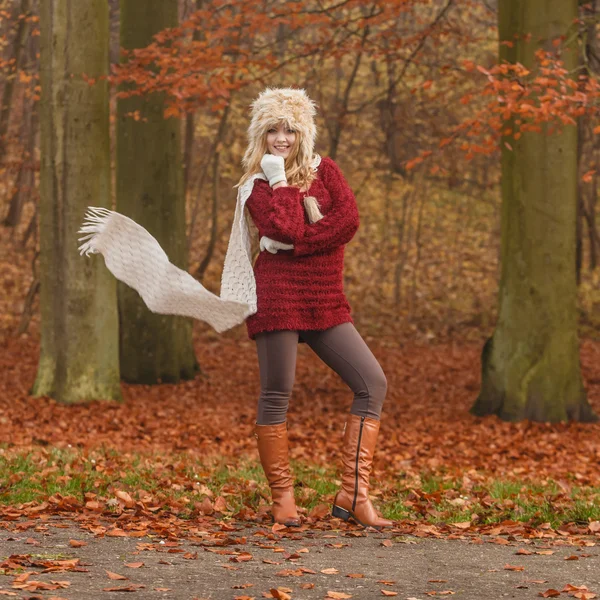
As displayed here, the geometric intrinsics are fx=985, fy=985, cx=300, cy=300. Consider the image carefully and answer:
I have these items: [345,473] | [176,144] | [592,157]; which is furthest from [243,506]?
[592,157]

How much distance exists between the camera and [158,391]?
13062 millimetres

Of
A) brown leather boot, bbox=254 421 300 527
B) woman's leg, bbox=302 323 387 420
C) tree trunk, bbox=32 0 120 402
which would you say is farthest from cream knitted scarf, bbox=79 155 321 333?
tree trunk, bbox=32 0 120 402

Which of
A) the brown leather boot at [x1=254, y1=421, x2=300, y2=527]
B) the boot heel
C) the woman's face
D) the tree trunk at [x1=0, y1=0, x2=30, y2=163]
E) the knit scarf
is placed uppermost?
the tree trunk at [x1=0, y1=0, x2=30, y2=163]

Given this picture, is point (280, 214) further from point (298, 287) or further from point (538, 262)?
point (538, 262)

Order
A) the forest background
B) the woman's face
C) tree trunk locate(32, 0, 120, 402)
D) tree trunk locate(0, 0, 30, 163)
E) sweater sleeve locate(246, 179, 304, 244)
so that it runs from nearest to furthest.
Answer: sweater sleeve locate(246, 179, 304, 244) < the woman's face < the forest background < tree trunk locate(32, 0, 120, 402) < tree trunk locate(0, 0, 30, 163)

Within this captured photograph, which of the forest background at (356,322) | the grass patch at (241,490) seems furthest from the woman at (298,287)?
the grass patch at (241,490)

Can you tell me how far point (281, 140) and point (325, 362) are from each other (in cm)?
120

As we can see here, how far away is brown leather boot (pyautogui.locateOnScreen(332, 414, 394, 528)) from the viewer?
5.25 m

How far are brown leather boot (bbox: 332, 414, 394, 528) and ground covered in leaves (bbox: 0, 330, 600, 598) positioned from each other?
0.13 metres

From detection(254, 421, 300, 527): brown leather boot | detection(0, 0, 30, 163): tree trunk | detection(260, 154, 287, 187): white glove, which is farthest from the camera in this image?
detection(0, 0, 30, 163): tree trunk

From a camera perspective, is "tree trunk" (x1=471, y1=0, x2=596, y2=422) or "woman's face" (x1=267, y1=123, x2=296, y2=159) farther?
"tree trunk" (x1=471, y1=0, x2=596, y2=422)

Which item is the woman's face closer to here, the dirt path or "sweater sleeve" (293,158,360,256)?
"sweater sleeve" (293,158,360,256)

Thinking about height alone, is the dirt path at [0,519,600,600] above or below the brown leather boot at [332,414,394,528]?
below

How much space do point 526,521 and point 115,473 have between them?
2.77m
